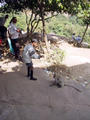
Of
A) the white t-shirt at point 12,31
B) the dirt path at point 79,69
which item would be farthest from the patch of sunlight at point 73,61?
the white t-shirt at point 12,31

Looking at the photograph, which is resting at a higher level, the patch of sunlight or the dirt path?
the patch of sunlight

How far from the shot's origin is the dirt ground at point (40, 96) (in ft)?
11.7

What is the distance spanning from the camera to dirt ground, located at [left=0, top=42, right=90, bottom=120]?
3.58m

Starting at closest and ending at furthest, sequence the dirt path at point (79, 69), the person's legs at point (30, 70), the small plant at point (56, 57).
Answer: the person's legs at point (30, 70)
the dirt path at point (79, 69)
the small plant at point (56, 57)

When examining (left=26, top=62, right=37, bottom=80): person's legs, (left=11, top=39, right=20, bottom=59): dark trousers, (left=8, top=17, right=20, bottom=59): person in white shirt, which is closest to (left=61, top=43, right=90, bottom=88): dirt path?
(left=26, top=62, right=37, bottom=80): person's legs

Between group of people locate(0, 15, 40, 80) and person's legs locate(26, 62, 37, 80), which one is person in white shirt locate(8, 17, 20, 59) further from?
person's legs locate(26, 62, 37, 80)

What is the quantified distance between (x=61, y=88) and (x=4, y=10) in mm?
6108

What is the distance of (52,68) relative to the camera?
6199mm

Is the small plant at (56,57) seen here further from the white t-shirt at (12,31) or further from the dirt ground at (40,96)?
the white t-shirt at (12,31)

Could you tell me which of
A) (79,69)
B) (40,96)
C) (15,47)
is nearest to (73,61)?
(79,69)

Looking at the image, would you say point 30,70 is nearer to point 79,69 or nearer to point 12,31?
point 12,31

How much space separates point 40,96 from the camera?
14.2 ft

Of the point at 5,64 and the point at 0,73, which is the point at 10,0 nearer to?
the point at 5,64

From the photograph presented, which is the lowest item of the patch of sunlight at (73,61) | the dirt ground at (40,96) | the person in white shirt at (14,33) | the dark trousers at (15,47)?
the dirt ground at (40,96)
